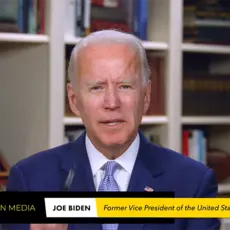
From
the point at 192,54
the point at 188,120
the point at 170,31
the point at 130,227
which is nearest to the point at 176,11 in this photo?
the point at 170,31

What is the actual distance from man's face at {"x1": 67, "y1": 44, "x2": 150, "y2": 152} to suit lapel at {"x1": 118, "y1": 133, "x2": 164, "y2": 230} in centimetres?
4

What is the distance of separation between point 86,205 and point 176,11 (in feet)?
2.47

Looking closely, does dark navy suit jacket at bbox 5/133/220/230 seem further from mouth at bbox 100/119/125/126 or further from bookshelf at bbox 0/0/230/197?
bookshelf at bbox 0/0/230/197

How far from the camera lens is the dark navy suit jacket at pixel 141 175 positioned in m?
1.01

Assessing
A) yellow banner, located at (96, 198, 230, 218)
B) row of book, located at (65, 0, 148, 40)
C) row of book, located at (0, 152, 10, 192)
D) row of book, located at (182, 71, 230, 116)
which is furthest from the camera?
row of book, located at (182, 71, 230, 116)

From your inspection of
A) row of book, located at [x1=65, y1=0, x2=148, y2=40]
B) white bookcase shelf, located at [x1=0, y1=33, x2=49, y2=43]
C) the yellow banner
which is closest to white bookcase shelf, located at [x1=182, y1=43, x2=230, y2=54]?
row of book, located at [x1=65, y1=0, x2=148, y2=40]

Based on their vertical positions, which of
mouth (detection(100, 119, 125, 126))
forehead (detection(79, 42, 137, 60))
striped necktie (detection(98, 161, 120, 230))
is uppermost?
forehead (detection(79, 42, 137, 60))

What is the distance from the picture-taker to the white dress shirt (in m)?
1.03

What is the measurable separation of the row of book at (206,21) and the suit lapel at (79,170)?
2.22ft

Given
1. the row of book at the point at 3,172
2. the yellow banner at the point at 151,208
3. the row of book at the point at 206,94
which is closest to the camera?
the yellow banner at the point at 151,208

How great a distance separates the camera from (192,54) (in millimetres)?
1689

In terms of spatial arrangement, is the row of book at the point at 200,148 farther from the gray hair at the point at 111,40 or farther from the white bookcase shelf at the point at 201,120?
the gray hair at the point at 111,40

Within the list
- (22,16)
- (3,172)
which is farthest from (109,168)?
(22,16)

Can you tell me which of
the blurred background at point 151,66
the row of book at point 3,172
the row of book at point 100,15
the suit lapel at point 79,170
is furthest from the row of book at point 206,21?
the suit lapel at point 79,170
